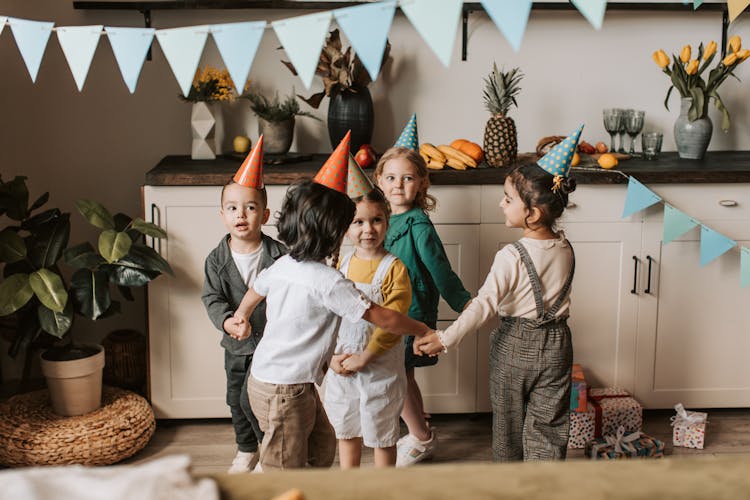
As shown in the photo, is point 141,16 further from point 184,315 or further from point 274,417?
point 274,417

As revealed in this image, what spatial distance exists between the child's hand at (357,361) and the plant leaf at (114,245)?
91 centimetres

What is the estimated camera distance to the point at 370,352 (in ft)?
8.00

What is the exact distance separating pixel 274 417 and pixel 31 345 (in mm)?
1289

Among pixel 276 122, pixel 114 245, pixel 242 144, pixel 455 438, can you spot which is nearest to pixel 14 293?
pixel 114 245

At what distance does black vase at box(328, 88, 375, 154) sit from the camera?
11.1 ft

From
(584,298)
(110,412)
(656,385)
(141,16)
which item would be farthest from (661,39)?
(110,412)

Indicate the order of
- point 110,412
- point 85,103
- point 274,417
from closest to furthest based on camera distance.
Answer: point 274,417, point 110,412, point 85,103

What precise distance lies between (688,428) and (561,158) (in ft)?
3.91

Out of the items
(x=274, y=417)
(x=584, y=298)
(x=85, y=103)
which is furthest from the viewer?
(x=85, y=103)

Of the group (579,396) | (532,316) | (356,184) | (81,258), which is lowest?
(579,396)

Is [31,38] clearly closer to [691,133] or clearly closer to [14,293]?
[14,293]

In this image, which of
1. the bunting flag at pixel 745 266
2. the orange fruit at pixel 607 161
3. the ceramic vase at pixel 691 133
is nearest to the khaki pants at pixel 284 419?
the orange fruit at pixel 607 161

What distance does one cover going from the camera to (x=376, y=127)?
11.8 feet

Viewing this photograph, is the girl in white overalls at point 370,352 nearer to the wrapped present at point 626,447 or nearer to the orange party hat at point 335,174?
the orange party hat at point 335,174
